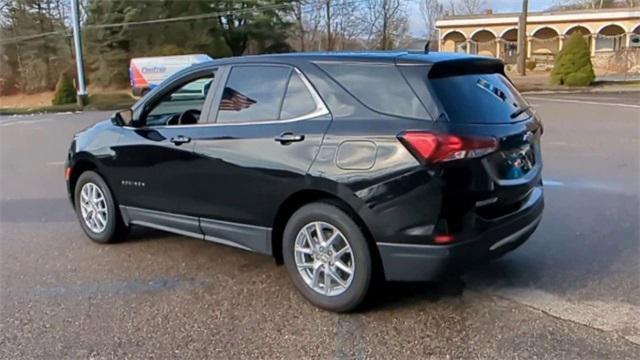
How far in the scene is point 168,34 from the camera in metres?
44.3

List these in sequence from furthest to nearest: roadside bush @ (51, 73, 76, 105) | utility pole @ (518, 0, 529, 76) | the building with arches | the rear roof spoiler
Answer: the building with arches, roadside bush @ (51, 73, 76, 105), utility pole @ (518, 0, 529, 76), the rear roof spoiler

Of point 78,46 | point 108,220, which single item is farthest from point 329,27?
point 108,220

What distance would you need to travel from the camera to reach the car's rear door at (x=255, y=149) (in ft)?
12.7

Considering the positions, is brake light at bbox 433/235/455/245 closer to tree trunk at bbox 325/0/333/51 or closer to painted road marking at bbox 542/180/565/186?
painted road marking at bbox 542/180/565/186

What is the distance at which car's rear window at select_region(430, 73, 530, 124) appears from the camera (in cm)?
356

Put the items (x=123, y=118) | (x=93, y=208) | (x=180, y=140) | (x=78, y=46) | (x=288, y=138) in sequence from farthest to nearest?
(x=78, y=46) < (x=93, y=208) < (x=123, y=118) < (x=180, y=140) < (x=288, y=138)

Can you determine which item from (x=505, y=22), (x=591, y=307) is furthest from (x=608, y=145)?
(x=505, y=22)

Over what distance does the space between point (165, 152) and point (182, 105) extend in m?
0.49

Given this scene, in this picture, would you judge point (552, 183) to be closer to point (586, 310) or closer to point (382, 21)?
point (586, 310)

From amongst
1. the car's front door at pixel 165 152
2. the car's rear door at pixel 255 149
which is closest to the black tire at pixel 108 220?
the car's front door at pixel 165 152

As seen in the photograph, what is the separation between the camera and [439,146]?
3.38m

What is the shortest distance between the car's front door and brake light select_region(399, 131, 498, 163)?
5.78 feet

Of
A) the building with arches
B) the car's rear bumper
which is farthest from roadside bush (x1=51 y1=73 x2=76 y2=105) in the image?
the car's rear bumper

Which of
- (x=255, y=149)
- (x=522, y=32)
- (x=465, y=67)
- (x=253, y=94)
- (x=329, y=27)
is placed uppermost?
(x=329, y=27)
